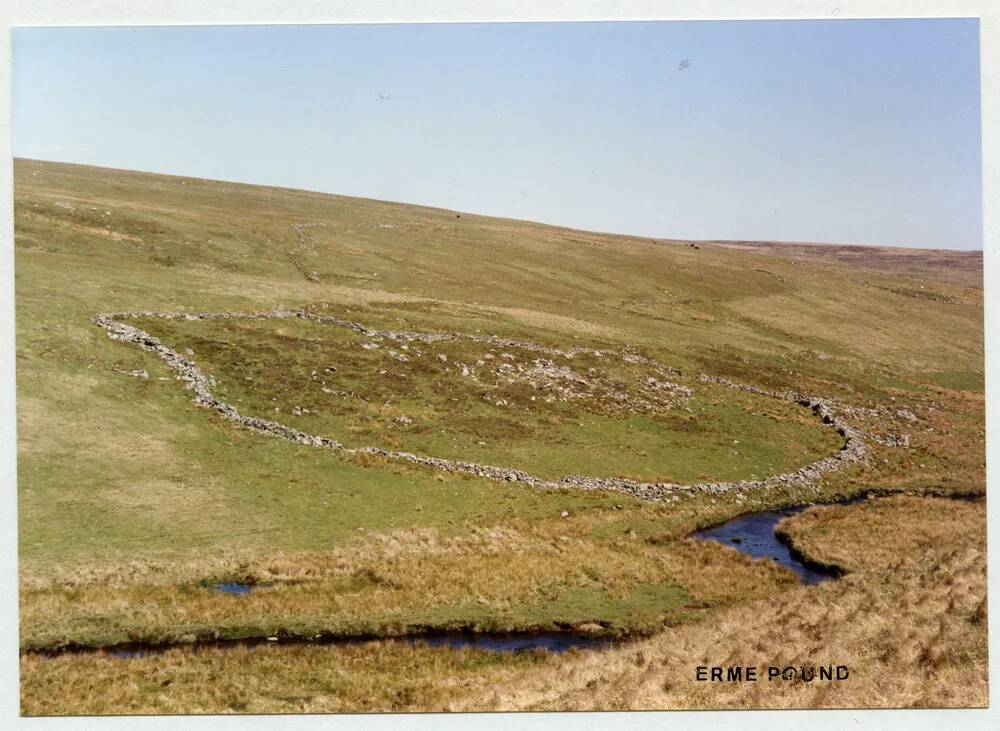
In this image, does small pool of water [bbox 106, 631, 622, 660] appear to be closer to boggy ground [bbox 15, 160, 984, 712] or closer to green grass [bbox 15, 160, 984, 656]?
boggy ground [bbox 15, 160, 984, 712]

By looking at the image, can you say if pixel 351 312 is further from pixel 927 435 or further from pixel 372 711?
pixel 927 435

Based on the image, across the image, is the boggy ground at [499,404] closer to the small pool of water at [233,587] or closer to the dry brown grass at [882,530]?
the dry brown grass at [882,530]

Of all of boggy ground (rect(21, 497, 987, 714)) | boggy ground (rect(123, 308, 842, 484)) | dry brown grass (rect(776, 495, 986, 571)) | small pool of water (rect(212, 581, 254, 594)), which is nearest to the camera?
boggy ground (rect(21, 497, 987, 714))

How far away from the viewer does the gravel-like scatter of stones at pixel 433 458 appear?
38.9 m

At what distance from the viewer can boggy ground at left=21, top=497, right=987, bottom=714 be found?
69.3 feet

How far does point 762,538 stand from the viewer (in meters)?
35.2

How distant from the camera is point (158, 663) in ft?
72.5

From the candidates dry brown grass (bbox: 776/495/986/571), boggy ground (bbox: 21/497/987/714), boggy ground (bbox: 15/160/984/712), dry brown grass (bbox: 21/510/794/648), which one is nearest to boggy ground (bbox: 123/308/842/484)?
boggy ground (bbox: 15/160/984/712)

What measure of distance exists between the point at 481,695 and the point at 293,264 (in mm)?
63164

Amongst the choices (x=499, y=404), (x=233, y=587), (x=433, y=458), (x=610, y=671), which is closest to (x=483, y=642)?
(x=610, y=671)

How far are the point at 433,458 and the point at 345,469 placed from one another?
5.17m

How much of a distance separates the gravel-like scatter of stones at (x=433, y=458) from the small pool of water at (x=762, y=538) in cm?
Answer: 265

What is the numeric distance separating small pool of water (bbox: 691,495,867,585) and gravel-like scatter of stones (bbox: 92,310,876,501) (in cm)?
265

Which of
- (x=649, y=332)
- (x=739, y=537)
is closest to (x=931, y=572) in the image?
(x=739, y=537)
